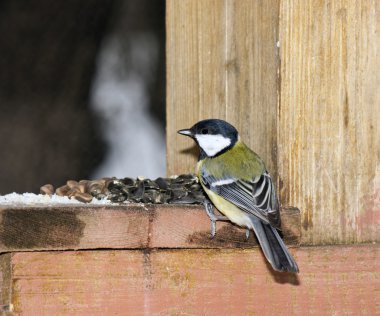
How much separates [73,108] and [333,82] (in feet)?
6.60

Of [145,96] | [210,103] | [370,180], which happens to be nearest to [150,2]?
[145,96]

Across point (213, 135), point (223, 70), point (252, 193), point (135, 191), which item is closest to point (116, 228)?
point (135, 191)

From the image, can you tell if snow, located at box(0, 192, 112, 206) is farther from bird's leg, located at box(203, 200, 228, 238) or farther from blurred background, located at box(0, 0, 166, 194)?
blurred background, located at box(0, 0, 166, 194)

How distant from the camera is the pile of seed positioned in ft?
10.0

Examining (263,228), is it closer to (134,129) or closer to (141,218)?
(141,218)

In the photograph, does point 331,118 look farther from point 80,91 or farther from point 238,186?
point 80,91

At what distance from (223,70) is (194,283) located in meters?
0.98

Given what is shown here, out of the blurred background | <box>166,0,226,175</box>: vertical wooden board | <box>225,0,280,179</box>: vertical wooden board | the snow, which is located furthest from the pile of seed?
the blurred background

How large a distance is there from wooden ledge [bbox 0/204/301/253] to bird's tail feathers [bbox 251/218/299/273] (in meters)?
0.08

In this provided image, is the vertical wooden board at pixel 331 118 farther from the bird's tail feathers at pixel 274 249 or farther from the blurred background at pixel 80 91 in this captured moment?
the blurred background at pixel 80 91

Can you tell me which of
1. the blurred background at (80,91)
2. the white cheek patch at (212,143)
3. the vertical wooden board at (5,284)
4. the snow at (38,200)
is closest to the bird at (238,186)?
the white cheek patch at (212,143)

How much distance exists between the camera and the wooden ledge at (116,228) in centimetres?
253

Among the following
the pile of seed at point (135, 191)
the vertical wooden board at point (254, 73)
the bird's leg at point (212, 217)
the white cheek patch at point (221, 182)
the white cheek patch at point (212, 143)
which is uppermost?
the vertical wooden board at point (254, 73)

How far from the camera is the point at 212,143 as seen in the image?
3416mm
